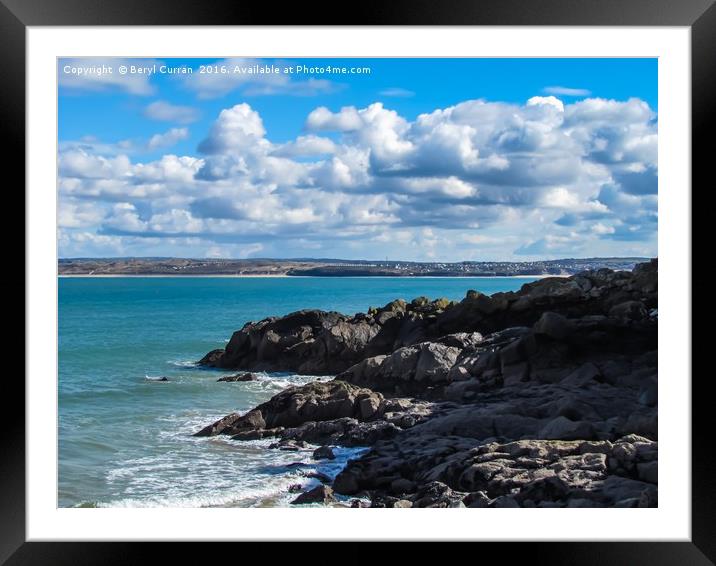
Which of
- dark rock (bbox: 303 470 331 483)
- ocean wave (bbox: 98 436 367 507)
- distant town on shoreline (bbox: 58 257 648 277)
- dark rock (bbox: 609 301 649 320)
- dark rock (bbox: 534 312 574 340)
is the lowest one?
ocean wave (bbox: 98 436 367 507)

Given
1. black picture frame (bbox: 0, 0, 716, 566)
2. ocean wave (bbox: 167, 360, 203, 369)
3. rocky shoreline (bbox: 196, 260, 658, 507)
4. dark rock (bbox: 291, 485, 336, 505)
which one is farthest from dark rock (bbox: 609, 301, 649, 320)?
ocean wave (bbox: 167, 360, 203, 369)

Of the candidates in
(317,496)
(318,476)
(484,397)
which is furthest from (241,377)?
(317,496)

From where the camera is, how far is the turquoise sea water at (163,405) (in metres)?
7.62

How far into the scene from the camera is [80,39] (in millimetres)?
4375

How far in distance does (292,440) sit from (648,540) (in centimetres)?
510

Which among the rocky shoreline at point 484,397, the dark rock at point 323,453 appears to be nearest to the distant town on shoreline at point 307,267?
the rocky shoreline at point 484,397

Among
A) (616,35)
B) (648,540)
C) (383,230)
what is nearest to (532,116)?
(383,230)

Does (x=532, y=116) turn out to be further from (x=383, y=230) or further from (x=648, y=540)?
(x=648, y=540)

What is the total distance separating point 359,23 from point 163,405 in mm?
10414

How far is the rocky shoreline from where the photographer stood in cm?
584

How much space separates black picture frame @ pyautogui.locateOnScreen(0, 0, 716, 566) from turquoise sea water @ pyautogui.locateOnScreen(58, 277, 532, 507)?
3.22 meters

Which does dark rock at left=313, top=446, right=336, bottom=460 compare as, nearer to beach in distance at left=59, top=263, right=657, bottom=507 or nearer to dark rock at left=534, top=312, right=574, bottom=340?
beach in distance at left=59, top=263, right=657, bottom=507

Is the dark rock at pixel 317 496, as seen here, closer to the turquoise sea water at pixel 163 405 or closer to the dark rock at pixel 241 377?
the turquoise sea water at pixel 163 405

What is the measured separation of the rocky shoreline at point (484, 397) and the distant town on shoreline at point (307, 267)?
16.3ft
